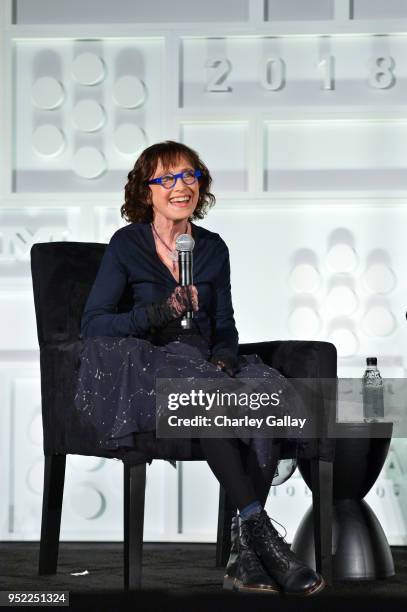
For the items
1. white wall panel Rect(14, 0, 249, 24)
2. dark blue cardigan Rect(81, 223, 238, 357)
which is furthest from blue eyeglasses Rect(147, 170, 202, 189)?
white wall panel Rect(14, 0, 249, 24)

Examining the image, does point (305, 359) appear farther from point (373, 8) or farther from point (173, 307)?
point (373, 8)

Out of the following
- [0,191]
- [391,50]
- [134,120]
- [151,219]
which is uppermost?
[391,50]

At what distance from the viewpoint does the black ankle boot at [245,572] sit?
2244 mm

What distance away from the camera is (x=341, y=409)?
9.85 feet

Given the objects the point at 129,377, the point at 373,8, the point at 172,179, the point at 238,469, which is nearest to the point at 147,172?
the point at 172,179

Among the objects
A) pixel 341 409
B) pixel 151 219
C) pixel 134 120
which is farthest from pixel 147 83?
pixel 341 409

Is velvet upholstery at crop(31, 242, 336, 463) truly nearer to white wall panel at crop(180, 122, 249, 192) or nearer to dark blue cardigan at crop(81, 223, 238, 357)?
dark blue cardigan at crop(81, 223, 238, 357)

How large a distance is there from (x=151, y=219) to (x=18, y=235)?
1107 mm

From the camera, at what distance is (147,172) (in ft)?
9.33

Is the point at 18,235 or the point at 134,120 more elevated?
the point at 134,120

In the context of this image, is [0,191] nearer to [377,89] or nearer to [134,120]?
[134,120]

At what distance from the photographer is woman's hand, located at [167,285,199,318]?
7.92 ft

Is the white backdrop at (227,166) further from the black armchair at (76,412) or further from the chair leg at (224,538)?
the black armchair at (76,412)

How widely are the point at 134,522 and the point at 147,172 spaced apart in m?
0.94
